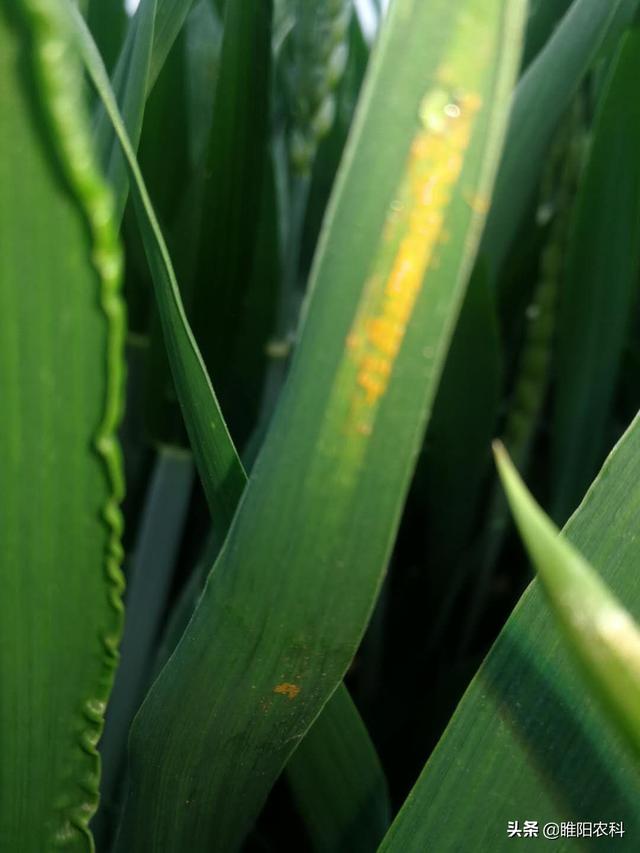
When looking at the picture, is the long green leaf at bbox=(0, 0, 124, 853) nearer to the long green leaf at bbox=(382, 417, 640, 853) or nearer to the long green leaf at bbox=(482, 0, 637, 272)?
the long green leaf at bbox=(382, 417, 640, 853)

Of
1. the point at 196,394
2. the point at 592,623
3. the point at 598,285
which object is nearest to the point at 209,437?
the point at 196,394

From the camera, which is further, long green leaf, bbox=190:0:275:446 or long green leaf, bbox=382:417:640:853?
long green leaf, bbox=190:0:275:446

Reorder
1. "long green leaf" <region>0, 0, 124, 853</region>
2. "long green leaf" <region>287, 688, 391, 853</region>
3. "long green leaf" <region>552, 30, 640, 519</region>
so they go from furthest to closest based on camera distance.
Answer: "long green leaf" <region>552, 30, 640, 519</region>, "long green leaf" <region>287, 688, 391, 853</region>, "long green leaf" <region>0, 0, 124, 853</region>

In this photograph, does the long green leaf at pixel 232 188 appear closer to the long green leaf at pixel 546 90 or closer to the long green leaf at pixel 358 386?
the long green leaf at pixel 546 90

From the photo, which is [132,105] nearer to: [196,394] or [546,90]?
[196,394]

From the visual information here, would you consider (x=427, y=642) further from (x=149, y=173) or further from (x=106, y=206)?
(x=106, y=206)

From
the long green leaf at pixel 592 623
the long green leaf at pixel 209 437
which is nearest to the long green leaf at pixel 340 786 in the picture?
the long green leaf at pixel 209 437

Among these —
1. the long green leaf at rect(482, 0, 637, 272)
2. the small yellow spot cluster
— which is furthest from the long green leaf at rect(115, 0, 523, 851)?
the long green leaf at rect(482, 0, 637, 272)
